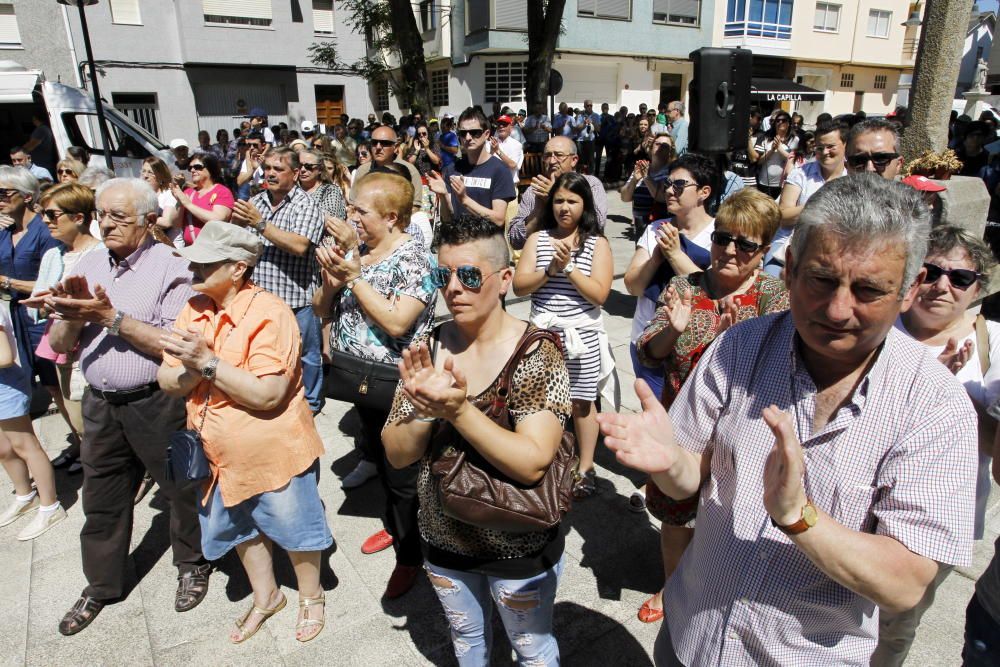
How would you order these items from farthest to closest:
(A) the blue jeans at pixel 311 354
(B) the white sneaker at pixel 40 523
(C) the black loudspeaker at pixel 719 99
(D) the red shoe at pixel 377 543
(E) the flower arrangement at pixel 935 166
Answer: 1. (E) the flower arrangement at pixel 935 166
2. (C) the black loudspeaker at pixel 719 99
3. (A) the blue jeans at pixel 311 354
4. (B) the white sneaker at pixel 40 523
5. (D) the red shoe at pixel 377 543

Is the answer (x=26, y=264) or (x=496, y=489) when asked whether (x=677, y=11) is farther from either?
(x=496, y=489)

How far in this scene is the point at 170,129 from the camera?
927 inches

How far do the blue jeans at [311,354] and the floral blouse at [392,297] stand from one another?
117 cm

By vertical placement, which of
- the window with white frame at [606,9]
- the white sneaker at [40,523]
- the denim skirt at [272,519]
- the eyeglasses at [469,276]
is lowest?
the white sneaker at [40,523]

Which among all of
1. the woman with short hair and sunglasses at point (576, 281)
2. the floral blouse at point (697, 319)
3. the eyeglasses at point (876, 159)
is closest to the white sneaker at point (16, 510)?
the woman with short hair and sunglasses at point (576, 281)

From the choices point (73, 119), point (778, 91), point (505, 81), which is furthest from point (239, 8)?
point (778, 91)

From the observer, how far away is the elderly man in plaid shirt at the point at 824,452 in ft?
4.04

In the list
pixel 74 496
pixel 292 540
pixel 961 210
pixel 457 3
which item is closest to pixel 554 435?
pixel 292 540

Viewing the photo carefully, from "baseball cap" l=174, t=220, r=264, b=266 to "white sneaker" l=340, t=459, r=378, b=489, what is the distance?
1887 millimetres

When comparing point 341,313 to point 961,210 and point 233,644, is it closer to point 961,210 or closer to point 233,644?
point 233,644

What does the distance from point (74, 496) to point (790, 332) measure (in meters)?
4.49

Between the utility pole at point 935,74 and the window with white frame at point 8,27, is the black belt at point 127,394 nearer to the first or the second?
the utility pole at point 935,74

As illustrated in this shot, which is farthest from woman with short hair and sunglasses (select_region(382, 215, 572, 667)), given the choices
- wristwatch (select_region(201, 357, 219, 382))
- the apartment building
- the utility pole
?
the apartment building

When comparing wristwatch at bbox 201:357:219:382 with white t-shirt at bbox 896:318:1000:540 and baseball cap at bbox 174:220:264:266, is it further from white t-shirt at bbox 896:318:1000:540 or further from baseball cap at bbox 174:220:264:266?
white t-shirt at bbox 896:318:1000:540
